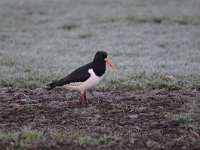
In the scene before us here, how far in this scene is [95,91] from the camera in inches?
409

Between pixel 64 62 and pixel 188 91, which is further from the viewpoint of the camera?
pixel 64 62

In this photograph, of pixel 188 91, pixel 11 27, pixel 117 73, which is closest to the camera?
pixel 188 91

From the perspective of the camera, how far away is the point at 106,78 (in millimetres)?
11336

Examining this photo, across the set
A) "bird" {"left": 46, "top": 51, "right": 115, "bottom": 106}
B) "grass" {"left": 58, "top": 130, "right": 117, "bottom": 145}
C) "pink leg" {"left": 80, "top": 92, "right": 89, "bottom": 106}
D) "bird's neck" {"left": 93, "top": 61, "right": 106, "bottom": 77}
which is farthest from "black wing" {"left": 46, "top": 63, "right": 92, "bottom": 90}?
"grass" {"left": 58, "top": 130, "right": 117, "bottom": 145}

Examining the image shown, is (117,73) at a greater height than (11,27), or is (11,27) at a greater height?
(11,27)

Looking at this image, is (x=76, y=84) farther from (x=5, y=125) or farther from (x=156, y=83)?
(x=156, y=83)

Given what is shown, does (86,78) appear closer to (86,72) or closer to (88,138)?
(86,72)

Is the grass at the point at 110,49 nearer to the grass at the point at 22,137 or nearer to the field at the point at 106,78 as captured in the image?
the field at the point at 106,78

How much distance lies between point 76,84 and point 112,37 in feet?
30.8

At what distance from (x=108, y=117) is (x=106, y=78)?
3.13 metres

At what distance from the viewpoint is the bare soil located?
Result: 271 inches

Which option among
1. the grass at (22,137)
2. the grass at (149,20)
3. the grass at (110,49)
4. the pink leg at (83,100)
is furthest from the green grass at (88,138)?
the grass at (149,20)

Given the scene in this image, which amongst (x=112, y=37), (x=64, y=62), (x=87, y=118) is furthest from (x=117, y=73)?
(x=112, y=37)

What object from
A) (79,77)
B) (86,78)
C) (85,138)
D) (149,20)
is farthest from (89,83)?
(149,20)
